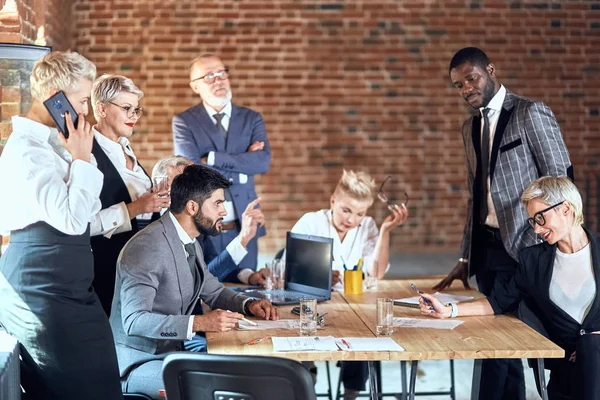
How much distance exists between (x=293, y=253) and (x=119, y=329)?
1062 mm

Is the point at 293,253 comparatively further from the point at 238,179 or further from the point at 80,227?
the point at 80,227

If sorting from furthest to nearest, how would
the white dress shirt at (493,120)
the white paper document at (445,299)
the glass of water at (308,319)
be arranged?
the white dress shirt at (493,120) < the white paper document at (445,299) < the glass of water at (308,319)

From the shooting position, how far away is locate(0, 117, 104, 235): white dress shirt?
8.08 ft

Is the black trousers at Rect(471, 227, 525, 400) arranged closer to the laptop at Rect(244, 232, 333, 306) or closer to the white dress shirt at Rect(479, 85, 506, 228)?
the white dress shirt at Rect(479, 85, 506, 228)

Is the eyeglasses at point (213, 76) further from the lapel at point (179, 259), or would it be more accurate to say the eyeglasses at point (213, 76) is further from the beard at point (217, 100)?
the lapel at point (179, 259)

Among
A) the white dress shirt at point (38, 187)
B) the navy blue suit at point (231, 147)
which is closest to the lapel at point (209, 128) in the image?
the navy blue suit at point (231, 147)

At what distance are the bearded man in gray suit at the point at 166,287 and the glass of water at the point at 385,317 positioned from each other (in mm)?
444

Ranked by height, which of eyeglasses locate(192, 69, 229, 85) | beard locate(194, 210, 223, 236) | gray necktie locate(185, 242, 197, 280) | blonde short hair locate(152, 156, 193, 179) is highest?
eyeglasses locate(192, 69, 229, 85)

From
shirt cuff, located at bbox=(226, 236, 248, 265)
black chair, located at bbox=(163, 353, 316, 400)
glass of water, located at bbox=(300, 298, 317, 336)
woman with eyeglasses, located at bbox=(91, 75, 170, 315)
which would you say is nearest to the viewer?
black chair, located at bbox=(163, 353, 316, 400)

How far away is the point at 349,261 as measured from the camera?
4270 millimetres

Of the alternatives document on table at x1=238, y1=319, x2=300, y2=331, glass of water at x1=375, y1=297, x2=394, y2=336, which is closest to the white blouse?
document on table at x1=238, y1=319, x2=300, y2=331

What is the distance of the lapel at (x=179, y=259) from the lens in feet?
9.91

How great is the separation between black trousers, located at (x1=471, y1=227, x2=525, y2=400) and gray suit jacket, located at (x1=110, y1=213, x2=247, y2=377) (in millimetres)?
1307

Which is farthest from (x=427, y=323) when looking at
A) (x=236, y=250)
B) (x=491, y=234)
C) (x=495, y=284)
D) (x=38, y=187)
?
(x=38, y=187)
